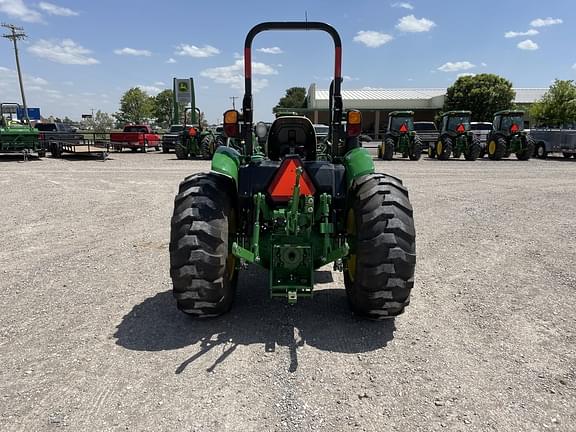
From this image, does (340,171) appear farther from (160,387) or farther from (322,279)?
(160,387)

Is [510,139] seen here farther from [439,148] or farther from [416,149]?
[416,149]

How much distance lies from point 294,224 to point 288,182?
40 cm

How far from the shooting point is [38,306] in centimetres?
447

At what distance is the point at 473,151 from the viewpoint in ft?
72.8

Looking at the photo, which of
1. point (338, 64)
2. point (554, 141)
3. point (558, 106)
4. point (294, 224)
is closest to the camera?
point (294, 224)

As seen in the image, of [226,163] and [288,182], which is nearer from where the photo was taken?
[288,182]

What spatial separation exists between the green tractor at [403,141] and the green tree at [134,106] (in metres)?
51.7

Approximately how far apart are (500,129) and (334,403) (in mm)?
23615

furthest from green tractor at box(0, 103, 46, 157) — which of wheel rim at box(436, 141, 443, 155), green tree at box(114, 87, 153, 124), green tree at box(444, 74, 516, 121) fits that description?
green tree at box(114, 87, 153, 124)

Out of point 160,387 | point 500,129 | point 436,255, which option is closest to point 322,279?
point 436,255

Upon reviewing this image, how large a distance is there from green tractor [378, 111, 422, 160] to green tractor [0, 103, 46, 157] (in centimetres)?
1699

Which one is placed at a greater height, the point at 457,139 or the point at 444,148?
the point at 457,139

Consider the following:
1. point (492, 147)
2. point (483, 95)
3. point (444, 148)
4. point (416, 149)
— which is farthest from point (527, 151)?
point (483, 95)

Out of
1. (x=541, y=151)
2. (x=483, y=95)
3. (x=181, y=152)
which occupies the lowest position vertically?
(x=541, y=151)
